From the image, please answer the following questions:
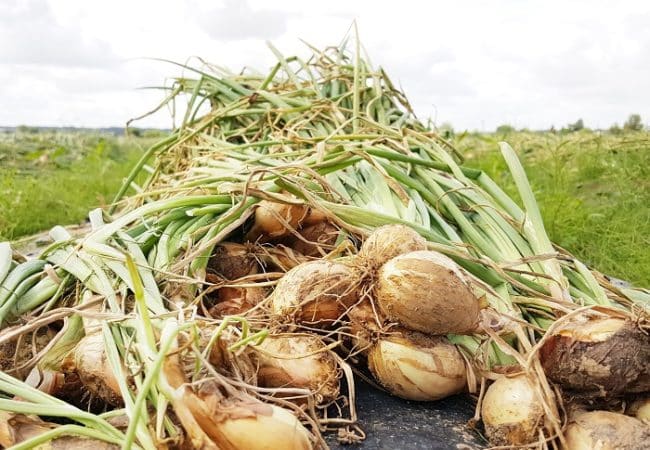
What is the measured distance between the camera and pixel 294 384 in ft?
4.84

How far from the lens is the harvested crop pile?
1228 mm

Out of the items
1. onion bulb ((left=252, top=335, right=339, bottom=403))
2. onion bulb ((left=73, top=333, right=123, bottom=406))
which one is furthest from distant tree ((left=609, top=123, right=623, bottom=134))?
onion bulb ((left=73, top=333, right=123, bottom=406))

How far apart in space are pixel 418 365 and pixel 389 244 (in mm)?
303

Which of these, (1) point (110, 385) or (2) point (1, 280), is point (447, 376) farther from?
(2) point (1, 280)

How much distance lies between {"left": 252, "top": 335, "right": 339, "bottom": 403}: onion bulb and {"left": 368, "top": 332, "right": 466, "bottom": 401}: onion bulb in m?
0.12

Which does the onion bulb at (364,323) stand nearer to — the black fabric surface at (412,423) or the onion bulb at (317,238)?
the black fabric surface at (412,423)

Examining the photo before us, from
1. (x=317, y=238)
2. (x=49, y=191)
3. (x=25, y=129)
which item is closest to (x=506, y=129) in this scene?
(x=49, y=191)

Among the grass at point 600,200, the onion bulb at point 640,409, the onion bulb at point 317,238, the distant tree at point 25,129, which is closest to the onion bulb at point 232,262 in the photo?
the onion bulb at point 317,238

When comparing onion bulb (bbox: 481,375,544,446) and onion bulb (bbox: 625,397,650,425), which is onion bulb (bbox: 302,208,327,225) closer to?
onion bulb (bbox: 481,375,544,446)

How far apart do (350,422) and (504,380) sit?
0.37 metres

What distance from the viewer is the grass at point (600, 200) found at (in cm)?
403

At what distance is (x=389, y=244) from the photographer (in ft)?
5.22

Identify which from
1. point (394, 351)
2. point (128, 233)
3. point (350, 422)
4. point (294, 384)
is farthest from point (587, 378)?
point (128, 233)

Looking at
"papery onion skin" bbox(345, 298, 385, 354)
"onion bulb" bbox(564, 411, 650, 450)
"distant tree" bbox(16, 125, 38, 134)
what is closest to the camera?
"onion bulb" bbox(564, 411, 650, 450)
